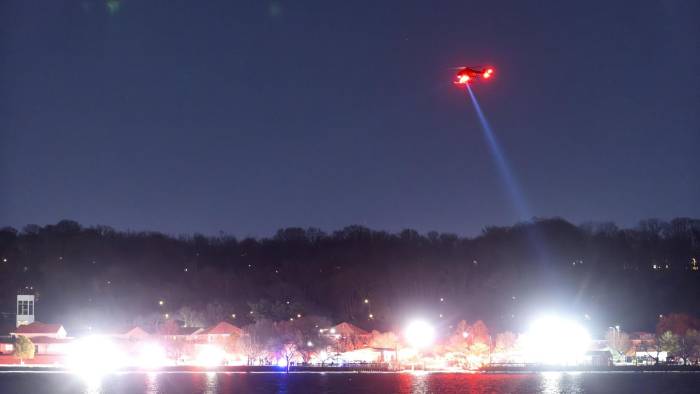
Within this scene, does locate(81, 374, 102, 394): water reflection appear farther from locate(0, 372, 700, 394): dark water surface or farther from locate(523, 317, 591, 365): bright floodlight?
locate(523, 317, 591, 365): bright floodlight

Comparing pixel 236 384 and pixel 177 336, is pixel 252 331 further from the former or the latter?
pixel 236 384

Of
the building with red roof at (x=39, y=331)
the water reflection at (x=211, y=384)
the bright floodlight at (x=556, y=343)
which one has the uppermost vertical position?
the building with red roof at (x=39, y=331)

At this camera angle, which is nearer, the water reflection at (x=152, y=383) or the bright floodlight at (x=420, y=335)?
the water reflection at (x=152, y=383)

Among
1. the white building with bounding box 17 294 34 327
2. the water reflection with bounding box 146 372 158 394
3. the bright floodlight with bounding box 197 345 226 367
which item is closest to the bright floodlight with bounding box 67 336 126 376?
the bright floodlight with bounding box 197 345 226 367

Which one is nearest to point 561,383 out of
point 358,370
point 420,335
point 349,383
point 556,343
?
point 349,383

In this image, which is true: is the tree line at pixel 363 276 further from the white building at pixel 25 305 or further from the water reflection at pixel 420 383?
the water reflection at pixel 420 383

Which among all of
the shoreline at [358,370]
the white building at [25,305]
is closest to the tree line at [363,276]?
the white building at [25,305]
